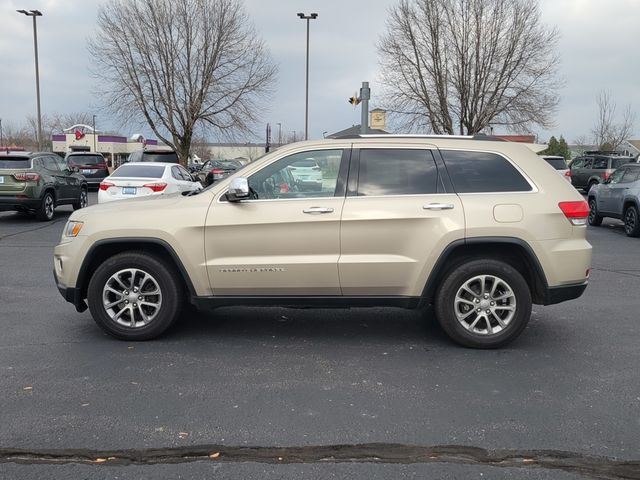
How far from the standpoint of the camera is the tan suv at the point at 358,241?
15.9 ft

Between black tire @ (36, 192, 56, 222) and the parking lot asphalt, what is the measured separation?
8360mm

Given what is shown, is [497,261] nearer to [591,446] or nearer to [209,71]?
[591,446]

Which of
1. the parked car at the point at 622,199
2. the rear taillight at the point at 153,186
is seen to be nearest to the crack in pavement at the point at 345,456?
the rear taillight at the point at 153,186

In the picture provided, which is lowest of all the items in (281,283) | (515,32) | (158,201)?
(281,283)

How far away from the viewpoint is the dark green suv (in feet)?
43.2

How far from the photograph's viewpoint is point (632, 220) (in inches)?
512

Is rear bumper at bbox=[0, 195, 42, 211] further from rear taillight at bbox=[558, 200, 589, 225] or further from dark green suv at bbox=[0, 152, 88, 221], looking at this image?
rear taillight at bbox=[558, 200, 589, 225]

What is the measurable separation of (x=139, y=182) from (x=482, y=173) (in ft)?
31.4

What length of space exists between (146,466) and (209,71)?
2734cm

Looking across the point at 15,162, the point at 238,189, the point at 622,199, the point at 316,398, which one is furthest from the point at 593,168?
the point at 316,398

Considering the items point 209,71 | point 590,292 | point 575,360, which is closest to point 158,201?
point 575,360

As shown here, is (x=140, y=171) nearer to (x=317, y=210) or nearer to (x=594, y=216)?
(x=317, y=210)

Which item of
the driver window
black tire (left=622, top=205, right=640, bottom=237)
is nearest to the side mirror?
the driver window

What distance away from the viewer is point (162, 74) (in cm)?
2839
